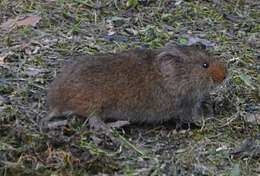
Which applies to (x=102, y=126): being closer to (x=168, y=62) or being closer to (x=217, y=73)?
(x=168, y=62)

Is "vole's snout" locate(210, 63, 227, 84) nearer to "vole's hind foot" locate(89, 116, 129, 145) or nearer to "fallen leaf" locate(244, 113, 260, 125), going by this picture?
"fallen leaf" locate(244, 113, 260, 125)

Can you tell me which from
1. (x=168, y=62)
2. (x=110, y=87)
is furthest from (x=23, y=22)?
(x=168, y=62)

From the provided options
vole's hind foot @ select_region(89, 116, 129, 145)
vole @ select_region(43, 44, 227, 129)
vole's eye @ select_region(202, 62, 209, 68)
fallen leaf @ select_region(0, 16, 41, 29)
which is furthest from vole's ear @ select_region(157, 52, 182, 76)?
fallen leaf @ select_region(0, 16, 41, 29)

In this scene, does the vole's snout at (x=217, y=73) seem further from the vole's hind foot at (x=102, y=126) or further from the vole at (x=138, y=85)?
the vole's hind foot at (x=102, y=126)

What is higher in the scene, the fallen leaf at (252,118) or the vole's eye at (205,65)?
the vole's eye at (205,65)

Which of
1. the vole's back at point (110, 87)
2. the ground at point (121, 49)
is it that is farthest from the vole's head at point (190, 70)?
the ground at point (121, 49)

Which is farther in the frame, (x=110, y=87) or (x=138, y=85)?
(x=138, y=85)
